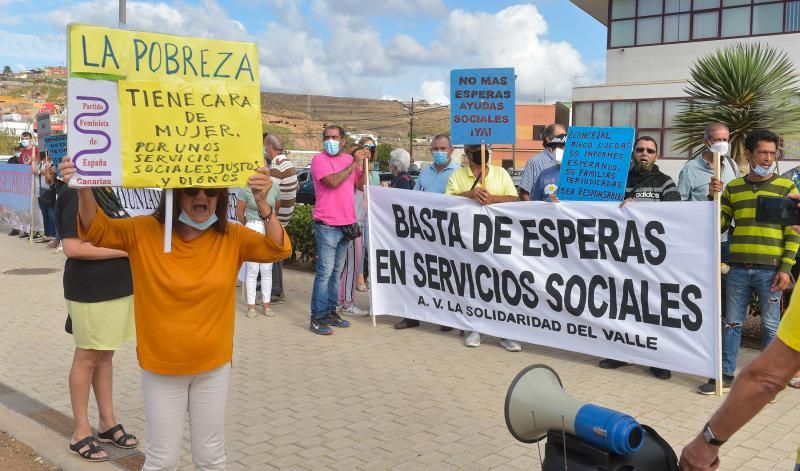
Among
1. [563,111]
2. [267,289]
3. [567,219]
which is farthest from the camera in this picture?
[563,111]

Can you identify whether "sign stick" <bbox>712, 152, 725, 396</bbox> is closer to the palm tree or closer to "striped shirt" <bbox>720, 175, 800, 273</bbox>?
"striped shirt" <bbox>720, 175, 800, 273</bbox>

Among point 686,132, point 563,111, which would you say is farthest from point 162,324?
point 563,111

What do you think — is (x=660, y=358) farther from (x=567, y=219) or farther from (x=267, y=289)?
(x=267, y=289)

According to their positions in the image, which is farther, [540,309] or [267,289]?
[267,289]

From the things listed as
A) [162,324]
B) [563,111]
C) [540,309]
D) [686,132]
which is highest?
[563,111]

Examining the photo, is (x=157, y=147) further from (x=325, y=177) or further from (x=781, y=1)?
(x=781, y=1)

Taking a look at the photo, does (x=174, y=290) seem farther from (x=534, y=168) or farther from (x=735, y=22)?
(x=735, y=22)

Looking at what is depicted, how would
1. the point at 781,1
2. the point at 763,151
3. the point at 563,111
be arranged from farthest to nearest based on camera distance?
1. the point at 563,111
2. the point at 781,1
3. the point at 763,151

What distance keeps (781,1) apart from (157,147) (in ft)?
110

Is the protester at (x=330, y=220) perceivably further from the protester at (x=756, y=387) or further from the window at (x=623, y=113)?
the window at (x=623, y=113)

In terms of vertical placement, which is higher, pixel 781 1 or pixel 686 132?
pixel 781 1

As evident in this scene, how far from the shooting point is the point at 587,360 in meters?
6.79

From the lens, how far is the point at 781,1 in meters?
30.7

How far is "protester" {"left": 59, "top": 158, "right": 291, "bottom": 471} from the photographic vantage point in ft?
10.8
